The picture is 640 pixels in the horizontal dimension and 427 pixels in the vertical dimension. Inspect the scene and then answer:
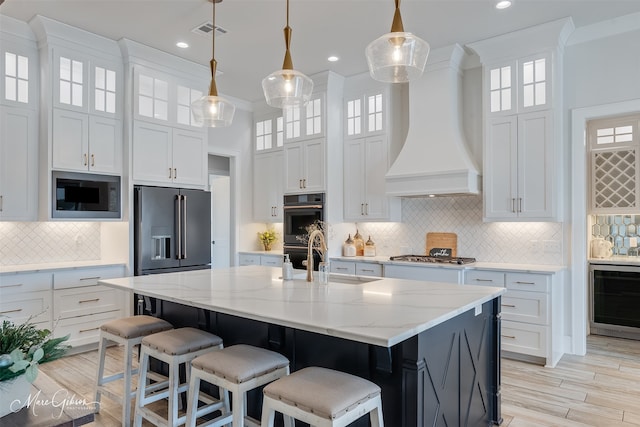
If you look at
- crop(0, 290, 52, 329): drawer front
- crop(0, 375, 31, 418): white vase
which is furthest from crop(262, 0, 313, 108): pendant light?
crop(0, 290, 52, 329): drawer front

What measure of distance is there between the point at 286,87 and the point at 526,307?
117 inches

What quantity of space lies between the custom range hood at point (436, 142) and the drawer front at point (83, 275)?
9.98 feet

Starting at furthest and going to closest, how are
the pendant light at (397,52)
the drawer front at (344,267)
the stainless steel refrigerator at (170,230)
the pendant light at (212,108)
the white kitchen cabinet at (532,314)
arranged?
the drawer front at (344,267), the stainless steel refrigerator at (170,230), the white kitchen cabinet at (532,314), the pendant light at (212,108), the pendant light at (397,52)

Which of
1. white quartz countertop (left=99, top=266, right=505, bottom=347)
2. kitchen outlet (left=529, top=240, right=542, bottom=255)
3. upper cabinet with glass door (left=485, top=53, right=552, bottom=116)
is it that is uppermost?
upper cabinet with glass door (left=485, top=53, right=552, bottom=116)

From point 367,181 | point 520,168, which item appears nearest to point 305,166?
point 367,181

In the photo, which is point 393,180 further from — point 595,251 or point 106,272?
point 106,272

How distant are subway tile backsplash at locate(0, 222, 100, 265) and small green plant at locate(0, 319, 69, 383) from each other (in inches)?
138

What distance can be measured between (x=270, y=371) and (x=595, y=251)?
15.4 ft

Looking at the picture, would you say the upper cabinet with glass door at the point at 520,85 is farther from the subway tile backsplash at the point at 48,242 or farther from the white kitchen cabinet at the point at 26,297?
the white kitchen cabinet at the point at 26,297

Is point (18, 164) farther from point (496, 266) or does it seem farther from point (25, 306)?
point (496, 266)

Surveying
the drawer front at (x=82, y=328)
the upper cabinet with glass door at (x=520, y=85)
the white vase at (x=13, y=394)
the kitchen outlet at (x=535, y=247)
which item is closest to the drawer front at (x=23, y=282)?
the drawer front at (x=82, y=328)

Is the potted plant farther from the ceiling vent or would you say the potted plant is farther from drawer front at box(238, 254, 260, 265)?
drawer front at box(238, 254, 260, 265)

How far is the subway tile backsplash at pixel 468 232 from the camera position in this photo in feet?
14.0

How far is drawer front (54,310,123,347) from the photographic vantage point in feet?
13.0
